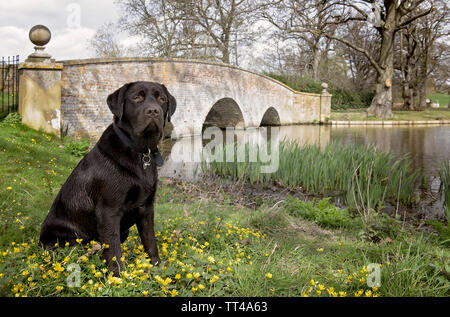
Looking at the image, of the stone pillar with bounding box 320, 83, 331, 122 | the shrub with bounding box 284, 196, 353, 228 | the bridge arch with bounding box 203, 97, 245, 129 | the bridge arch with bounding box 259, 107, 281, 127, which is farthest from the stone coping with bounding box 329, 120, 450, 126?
the shrub with bounding box 284, 196, 353, 228

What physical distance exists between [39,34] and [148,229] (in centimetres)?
802

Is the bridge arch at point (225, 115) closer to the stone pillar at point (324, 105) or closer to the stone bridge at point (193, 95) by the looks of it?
the stone bridge at point (193, 95)

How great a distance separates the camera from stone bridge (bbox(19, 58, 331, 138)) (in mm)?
8898

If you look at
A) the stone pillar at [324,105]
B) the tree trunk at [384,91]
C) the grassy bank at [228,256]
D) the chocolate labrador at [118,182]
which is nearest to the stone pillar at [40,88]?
the grassy bank at [228,256]

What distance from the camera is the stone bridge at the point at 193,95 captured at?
34.4ft

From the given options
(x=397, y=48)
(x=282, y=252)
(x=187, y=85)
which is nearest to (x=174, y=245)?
(x=282, y=252)

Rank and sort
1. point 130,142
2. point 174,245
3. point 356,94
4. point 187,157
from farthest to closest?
point 356,94, point 187,157, point 174,245, point 130,142

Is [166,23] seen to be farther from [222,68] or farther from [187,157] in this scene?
Result: [187,157]

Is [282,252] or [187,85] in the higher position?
[187,85]

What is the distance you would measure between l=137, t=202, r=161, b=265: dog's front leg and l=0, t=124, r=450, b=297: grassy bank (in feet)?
0.28

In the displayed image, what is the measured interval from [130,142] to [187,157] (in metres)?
7.70

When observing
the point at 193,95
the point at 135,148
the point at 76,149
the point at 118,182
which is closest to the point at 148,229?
the point at 118,182

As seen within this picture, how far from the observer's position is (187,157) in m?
10.0

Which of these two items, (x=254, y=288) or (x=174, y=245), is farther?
(x=174, y=245)
